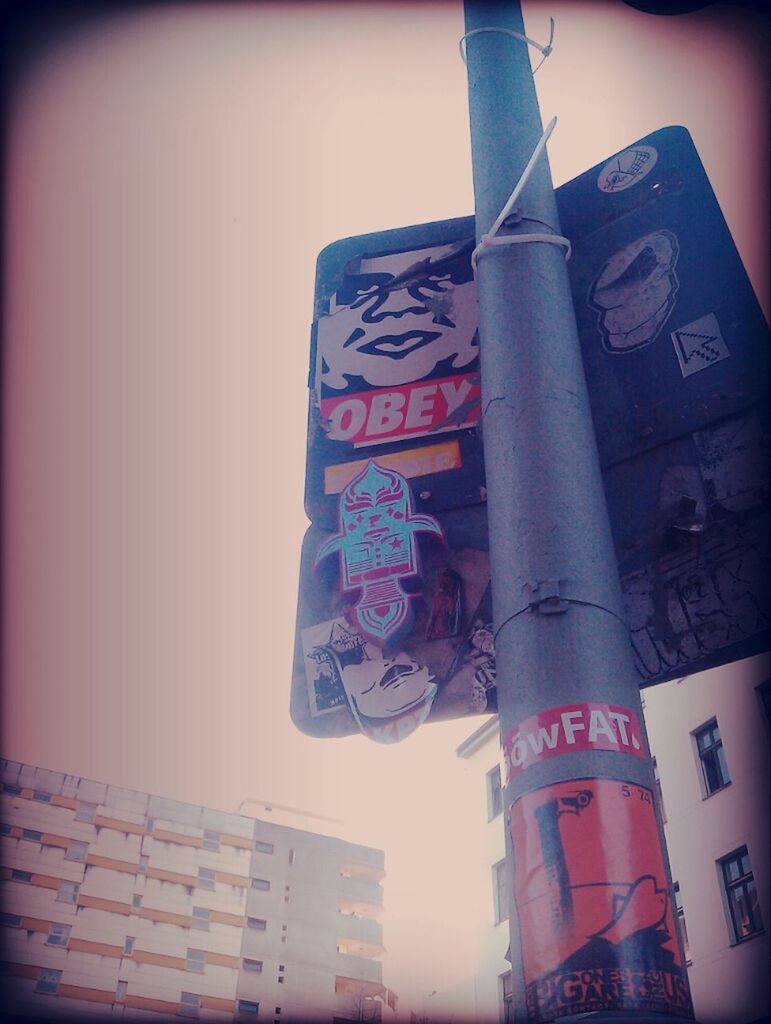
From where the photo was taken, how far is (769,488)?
24.2ft

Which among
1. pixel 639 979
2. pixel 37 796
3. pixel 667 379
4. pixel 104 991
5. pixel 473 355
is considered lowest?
pixel 639 979

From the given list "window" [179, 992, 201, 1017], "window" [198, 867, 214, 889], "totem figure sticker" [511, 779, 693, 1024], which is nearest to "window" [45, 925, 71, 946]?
"window" [179, 992, 201, 1017]

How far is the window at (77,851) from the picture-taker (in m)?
62.9

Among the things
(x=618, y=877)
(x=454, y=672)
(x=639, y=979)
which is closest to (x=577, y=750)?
(x=618, y=877)

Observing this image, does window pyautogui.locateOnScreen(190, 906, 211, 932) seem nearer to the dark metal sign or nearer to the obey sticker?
the dark metal sign

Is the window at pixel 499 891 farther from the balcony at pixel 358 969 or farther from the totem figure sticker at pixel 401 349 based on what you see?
the balcony at pixel 358 969

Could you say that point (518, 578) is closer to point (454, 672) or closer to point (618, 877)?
point (454, 672)

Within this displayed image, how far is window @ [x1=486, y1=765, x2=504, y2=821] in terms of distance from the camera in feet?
108

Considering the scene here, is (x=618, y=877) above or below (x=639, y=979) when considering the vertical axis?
above

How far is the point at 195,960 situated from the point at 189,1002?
250 centimetres

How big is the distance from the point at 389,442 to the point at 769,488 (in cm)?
336

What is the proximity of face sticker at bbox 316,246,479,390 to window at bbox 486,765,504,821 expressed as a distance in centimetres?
2495

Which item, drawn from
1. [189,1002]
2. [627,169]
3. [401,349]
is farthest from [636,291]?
[189,1002]

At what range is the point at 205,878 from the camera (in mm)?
65688
